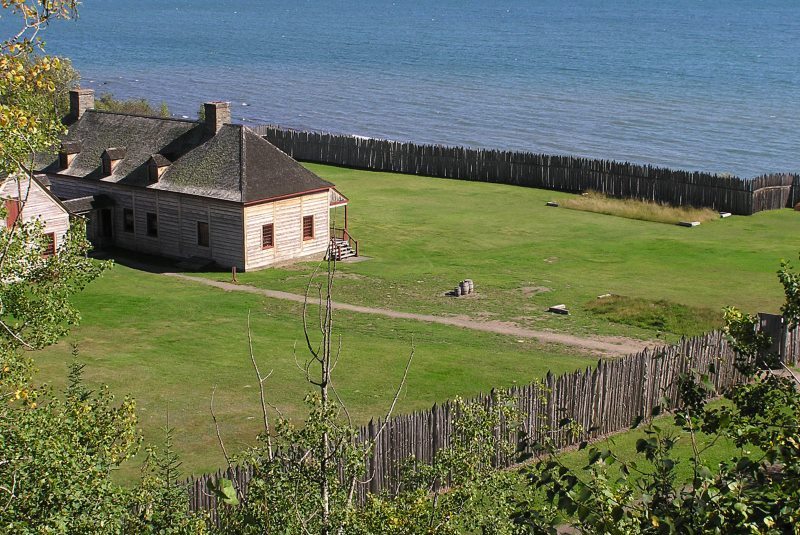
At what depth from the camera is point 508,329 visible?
38031mm

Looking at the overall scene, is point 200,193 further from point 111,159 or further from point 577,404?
point 577,404

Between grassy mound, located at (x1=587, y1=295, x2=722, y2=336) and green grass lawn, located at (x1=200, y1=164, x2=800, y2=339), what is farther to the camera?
green grass lawn, located at (x1=200, y1=164, x2=800, y2=339)

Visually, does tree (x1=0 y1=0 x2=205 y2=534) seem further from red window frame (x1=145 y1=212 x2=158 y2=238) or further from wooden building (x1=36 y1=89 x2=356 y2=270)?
red window frame (x1=145 y1=212 x2=158 y2=238)

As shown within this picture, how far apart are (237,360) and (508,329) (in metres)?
8.98

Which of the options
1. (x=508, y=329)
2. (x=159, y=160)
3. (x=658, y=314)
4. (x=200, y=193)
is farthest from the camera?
(x=159, y=160)

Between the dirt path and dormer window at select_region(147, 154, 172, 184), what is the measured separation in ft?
29.3

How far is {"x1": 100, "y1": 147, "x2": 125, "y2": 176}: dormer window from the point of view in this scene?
5275cm

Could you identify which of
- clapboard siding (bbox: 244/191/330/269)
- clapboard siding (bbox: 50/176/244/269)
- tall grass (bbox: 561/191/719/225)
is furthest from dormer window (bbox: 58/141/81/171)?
tall grass (bbox: 561/191/719/225)

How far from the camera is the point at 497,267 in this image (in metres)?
47.3

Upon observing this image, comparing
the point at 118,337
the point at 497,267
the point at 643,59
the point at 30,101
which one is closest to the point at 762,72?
the point at 643,59

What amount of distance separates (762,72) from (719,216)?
109803 millimetres

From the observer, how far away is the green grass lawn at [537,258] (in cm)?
4156

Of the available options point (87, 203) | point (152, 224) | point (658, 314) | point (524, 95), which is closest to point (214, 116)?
point (152, 224)

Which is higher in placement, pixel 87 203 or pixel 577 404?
pixel 87 203
